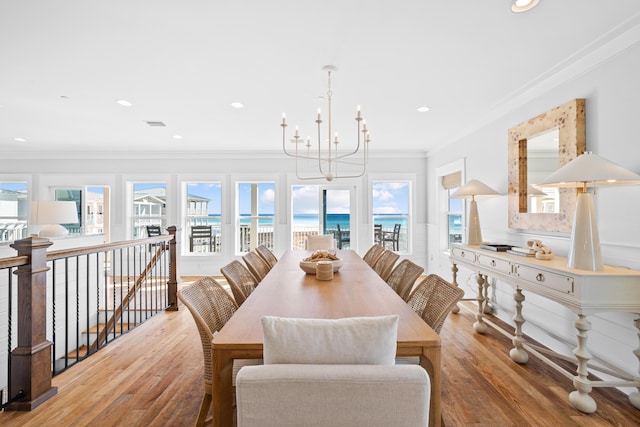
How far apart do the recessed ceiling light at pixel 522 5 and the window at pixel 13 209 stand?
819 centimetres

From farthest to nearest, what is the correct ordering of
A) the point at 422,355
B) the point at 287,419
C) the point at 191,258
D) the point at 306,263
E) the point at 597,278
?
the point at 191,258
the point at 306,263
the point at 597,278
the point at 422,355
the point at 287,419

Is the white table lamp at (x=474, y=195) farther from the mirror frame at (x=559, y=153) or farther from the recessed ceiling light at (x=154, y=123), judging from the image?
the recessed ceiling light at (x=154, y=123)

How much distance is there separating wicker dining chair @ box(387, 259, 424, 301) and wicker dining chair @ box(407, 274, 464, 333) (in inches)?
11.2

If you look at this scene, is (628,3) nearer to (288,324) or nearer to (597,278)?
(597,278)

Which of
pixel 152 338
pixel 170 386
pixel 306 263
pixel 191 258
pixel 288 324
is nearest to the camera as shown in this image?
pixel 288 324

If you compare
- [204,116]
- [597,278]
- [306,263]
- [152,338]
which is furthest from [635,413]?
[204,116]

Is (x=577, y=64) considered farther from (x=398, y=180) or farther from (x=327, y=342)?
(x=398, y=180)

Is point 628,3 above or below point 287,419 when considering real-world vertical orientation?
above

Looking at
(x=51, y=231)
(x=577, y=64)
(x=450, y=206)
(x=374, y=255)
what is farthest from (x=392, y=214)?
(x=51, y=231)

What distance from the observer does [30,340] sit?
1982 mm

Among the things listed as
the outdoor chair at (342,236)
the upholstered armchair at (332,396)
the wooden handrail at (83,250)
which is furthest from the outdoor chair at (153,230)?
the upholstered armchair at (332,396)

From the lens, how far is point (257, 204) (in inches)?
253

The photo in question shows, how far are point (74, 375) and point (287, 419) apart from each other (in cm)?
238

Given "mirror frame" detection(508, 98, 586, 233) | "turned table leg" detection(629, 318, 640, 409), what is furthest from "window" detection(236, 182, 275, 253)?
"turned table leg" detection(629, 318, 640, 409)
